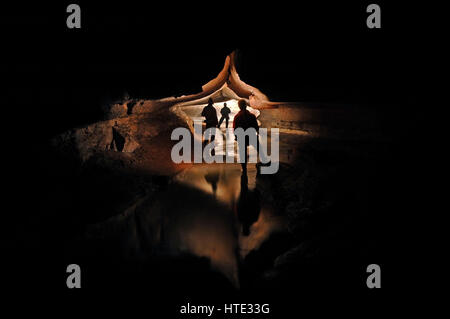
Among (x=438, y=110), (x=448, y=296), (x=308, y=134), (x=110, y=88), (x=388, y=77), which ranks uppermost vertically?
(x=110, y=88)

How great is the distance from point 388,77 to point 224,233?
365cm

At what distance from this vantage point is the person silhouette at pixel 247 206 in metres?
3.42

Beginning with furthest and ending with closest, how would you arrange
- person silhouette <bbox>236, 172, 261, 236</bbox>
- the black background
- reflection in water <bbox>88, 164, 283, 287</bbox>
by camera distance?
person silhouette <bbox>236, 172, 261, 236</bbox>
the black background
reflection in water <bbox>88, 164, 283, 287</bbox>

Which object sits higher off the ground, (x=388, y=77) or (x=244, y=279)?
(x=388, y=77)

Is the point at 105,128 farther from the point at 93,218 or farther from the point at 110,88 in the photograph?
the point at 93,218

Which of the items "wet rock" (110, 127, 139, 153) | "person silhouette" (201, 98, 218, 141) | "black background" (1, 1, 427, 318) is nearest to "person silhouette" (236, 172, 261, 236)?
"black background" (1, 1, 427, 318)

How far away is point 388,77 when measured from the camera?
389 cm

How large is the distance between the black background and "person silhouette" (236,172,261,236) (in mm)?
1461

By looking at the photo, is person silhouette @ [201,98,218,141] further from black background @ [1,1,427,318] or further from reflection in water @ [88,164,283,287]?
reflection in water @ [88,164,283,287]

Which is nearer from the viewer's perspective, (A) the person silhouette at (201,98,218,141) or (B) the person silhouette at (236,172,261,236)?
(B) the person silhouette at (236,172,261,236)

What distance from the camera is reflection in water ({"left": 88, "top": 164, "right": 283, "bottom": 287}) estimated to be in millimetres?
2875

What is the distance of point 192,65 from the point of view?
605 centimetres

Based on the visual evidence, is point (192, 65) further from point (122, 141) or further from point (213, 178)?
point (213, 178)
